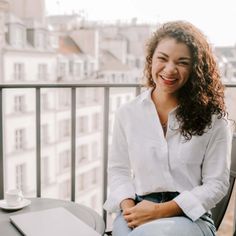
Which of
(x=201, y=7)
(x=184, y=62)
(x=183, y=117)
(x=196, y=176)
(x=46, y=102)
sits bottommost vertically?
(x=46, y=102)

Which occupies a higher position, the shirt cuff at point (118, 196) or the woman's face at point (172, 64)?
the woman's face at point (172, 64)

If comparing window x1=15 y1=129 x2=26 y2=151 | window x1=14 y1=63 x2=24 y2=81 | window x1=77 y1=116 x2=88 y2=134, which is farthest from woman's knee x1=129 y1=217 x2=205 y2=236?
window x1=77 y1=116 x2=88 y2=134

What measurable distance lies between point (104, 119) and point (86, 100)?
14.0 m

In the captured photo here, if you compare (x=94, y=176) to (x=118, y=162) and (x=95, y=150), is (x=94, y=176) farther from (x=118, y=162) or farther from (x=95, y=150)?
(x=118, y=162)

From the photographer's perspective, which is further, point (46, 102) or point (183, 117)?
point (46, 102)

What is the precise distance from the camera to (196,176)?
1.27 meters

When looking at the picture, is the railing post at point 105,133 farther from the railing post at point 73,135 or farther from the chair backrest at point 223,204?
the chair backrest at point 223,204

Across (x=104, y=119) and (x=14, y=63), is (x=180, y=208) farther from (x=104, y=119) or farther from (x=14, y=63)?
(x=14, y=63)

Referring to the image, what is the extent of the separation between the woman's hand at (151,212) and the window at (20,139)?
16090 mm

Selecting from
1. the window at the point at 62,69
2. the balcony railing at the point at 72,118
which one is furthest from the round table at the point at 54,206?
the window at the point at 62,69

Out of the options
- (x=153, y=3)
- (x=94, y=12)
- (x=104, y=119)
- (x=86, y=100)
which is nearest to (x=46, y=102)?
(x=86, y=100)

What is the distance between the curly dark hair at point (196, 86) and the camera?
1.27 metres

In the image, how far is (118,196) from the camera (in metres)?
1.34

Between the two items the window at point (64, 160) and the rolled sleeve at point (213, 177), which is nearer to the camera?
the rolled sleeve at point (213, 177)
